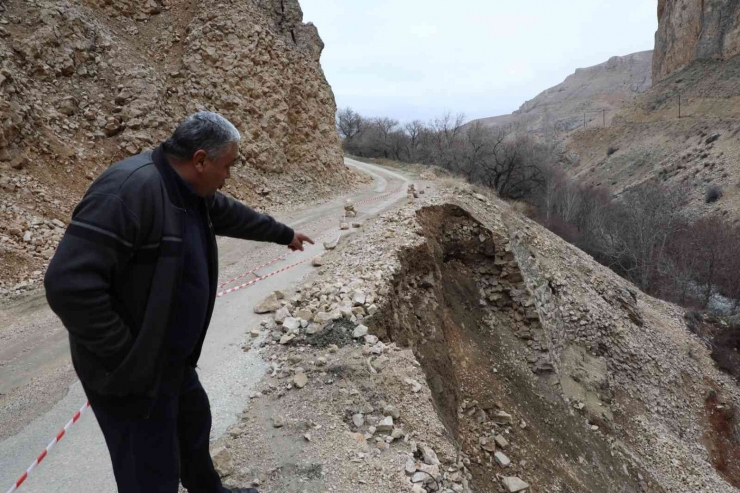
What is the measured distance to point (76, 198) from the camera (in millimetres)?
9602

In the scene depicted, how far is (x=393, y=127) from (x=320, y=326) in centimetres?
3998


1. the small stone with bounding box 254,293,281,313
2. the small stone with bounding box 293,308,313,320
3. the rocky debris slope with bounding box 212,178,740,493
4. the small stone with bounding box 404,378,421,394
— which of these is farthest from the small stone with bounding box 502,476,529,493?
the small stone with bounding box 254,293,281,313

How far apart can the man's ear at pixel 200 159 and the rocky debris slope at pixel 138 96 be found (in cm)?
720

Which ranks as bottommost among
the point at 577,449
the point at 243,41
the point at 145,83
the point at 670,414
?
the point at 670,414

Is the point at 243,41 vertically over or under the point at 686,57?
under

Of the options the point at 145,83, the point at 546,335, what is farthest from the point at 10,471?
the point at 145,83

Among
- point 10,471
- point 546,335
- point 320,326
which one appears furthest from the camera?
point 546,335

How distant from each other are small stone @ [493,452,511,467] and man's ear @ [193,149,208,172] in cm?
652

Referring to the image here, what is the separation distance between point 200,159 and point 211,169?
67 mm

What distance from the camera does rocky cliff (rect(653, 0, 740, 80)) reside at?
48.4m

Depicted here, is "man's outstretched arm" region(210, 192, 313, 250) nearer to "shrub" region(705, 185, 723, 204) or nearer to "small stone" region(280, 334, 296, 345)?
"small stone" region(280, 334, 296, 345)

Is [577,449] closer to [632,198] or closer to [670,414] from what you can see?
[670,414]

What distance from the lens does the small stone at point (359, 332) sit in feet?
16.5

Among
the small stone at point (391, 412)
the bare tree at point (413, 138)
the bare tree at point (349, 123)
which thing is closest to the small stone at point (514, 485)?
the small stone at point (391, 412)
